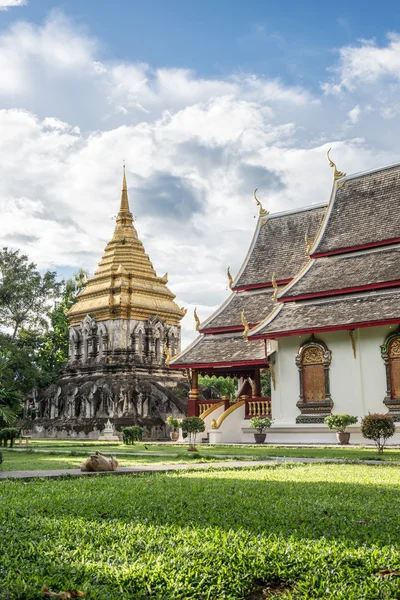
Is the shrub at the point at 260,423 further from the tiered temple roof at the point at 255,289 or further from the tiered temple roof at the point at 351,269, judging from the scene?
the tiered temple roof at the point at 351,269

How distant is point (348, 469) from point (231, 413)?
1020 cm

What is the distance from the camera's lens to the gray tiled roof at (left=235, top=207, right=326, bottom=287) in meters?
22.7

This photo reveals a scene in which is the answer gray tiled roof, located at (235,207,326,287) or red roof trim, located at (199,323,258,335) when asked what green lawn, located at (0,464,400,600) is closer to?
red roof trim, located at (199,323,258,335)

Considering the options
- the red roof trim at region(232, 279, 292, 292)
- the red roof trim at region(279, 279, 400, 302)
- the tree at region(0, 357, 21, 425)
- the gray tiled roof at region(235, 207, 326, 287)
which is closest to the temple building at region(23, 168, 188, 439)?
the red roof trim at region(232, 279, 292, 292)

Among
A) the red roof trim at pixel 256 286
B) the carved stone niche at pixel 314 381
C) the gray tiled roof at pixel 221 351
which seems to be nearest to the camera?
the carved stone niche at pixel 314 381

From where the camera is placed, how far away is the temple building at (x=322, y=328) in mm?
16781

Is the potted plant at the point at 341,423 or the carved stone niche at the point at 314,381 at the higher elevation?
the carved stone niche at the point at 314,381

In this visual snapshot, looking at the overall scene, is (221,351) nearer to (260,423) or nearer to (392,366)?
(260,423)

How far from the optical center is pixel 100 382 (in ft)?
95.9

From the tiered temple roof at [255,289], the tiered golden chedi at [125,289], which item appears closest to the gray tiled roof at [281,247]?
the tiered temple roof at [255,289]

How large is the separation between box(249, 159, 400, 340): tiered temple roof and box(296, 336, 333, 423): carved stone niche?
2.85ft

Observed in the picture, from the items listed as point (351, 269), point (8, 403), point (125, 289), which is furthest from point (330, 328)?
point (125, 289)

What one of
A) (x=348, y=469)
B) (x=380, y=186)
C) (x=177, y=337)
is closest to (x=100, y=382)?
(x=177, y=337)

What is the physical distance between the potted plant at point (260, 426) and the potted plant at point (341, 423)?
1.99m
